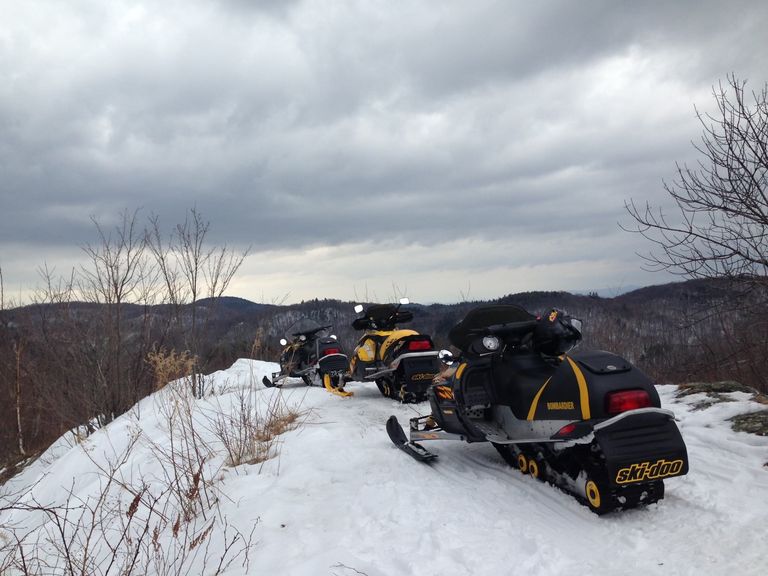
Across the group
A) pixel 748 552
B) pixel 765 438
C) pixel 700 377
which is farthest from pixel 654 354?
pixel 748 552

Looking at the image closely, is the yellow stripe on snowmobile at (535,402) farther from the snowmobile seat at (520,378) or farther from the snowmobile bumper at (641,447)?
the snowmobile bumper at (641,447)

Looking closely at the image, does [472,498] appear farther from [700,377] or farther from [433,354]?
[700,377]

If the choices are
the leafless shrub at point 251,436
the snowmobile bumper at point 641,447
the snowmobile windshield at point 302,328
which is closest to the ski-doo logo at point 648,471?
the snowmobile bumper at point 641,447

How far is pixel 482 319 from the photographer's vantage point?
5004mm

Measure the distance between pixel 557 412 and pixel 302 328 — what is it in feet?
27.0

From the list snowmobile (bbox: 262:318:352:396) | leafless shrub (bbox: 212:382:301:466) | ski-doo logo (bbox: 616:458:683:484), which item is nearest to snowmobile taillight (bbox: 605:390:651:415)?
ski-doo logo (bbox: 616:458:683:484)

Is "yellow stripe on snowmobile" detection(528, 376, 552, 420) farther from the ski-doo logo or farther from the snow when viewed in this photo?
the ski-doo logo

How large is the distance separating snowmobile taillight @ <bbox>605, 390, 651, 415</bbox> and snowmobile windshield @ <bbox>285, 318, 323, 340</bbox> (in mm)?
8200

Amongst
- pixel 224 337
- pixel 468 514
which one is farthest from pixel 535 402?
pixel 224 337

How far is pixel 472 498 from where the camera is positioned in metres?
3.94

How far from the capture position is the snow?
2.99m

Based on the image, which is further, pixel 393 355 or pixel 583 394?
pixel 393 355

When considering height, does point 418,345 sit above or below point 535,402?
above

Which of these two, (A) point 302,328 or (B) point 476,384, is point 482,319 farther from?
(A) point 302,328
